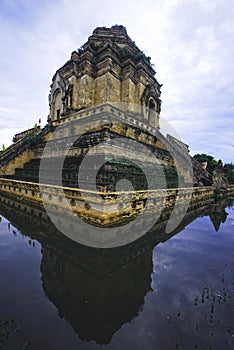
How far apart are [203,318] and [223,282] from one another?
1.40 m

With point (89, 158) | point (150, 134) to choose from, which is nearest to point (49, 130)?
point (89, 158)

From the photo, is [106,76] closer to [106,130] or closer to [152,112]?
[152,112]

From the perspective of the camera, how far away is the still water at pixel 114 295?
93.4 inches

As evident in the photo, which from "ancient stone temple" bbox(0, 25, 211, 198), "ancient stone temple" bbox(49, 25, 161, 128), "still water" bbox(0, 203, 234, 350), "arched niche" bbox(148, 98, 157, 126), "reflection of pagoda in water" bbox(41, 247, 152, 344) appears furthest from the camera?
"arched niche" bbox(148, 98, 157, 126)

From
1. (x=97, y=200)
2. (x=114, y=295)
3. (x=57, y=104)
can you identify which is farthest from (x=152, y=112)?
(x=114, y=295)

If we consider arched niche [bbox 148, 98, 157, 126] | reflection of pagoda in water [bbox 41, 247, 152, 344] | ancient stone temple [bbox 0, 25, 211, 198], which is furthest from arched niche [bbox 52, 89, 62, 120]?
reflection of pagoda in water [bbox 41, 247, 152, 344]

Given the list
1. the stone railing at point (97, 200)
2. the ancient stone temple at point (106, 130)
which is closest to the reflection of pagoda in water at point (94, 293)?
the stone railing at point (97, 200)

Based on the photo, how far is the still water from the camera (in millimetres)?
2371

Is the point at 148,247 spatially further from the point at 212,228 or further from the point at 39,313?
the point at 212,228

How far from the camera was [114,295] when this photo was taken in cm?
316

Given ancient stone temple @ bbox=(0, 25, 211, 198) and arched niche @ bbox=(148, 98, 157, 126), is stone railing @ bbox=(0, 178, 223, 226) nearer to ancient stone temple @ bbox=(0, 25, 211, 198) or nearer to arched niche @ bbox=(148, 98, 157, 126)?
ancient stone temple @ bbox=(0, 25, 211, 198)

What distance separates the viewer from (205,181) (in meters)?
16.6

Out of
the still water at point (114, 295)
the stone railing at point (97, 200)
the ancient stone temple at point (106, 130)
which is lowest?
the still water at point (114, 295)

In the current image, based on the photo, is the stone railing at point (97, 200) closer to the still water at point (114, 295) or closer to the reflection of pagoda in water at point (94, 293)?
the still water at point (114, 295)
